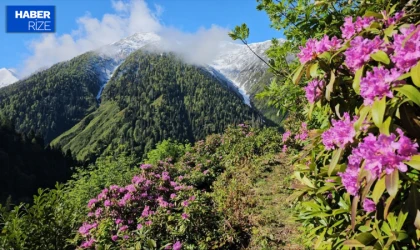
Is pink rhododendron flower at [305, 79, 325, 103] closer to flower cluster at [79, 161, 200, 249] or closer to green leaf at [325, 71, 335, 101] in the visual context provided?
green leaf at [325, 71, 335, 101]

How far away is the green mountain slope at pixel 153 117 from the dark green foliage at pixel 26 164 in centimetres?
3473

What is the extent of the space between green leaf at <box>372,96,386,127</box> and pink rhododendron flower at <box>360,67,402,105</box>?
0.15 ft

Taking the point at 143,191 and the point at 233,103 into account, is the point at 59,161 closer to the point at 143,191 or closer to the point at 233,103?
the point at 143,191

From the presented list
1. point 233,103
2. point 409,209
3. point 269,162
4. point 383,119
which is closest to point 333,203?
point 409,209

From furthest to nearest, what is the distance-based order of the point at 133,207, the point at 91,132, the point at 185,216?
the point at 91,132 < the point at 133,207 < the point at 185,216

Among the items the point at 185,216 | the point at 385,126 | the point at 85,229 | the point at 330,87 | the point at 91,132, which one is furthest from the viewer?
the point at 91,132

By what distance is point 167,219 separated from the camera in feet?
19.5

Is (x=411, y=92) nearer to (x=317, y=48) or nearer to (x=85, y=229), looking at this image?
(x=317, y=48)

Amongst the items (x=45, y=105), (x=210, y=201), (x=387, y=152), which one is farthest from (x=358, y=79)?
(x=45, y=105)

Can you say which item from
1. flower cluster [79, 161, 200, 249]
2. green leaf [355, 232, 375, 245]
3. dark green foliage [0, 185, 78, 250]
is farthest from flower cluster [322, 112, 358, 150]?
flower cluster [79, 161, 200, 249]

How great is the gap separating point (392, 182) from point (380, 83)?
0.45 metres

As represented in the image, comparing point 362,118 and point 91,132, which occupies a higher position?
point 91,132

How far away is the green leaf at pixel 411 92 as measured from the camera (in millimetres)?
1357

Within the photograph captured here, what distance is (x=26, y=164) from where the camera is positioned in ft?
252
